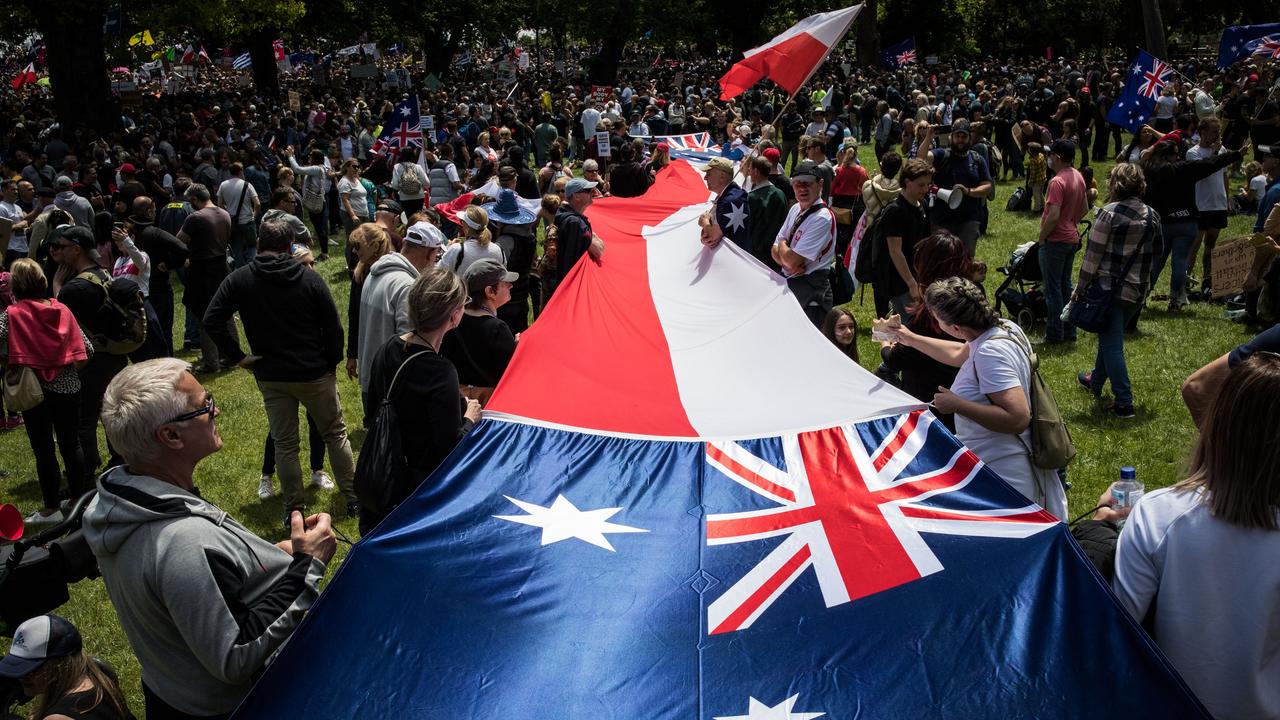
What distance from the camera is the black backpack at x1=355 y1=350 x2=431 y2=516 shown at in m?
4.25

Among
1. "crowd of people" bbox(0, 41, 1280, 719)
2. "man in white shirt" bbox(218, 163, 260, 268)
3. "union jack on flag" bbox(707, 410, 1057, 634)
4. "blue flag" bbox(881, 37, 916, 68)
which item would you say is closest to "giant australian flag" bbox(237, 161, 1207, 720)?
"union jack on flag" bbox(707, 410, 1057, 634)

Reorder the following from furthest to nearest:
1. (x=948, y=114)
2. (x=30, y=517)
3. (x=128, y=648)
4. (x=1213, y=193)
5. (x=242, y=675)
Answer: (x=948, y=114)
(x=1213, y=193)
(x=30, y=517)
(x=128, y=648)
(x=242, y=675)

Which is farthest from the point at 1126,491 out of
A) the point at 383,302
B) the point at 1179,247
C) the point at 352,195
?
the point at 352,195

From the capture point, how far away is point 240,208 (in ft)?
42.6

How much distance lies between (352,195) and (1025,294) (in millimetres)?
9954

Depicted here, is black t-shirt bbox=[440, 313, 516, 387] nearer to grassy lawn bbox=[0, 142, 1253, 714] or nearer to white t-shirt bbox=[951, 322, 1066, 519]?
grassy lawn bbox=[0, 142, 1253, 714]

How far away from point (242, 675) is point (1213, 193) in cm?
1135

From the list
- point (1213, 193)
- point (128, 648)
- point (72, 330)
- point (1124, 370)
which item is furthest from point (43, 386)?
point (1213, 193)

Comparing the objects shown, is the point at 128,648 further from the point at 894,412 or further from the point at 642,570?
the point at 894,412

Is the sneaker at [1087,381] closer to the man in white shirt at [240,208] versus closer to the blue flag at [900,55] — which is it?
→ the man in white shirt at [240,208]

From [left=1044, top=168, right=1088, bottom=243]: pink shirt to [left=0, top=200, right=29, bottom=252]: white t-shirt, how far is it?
12.2 metres

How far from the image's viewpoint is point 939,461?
14.6 feet

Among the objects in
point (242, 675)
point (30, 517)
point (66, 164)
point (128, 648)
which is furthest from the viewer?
point (66, 164)

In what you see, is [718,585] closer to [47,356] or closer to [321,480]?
[321,480]
